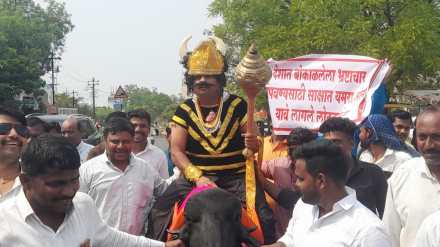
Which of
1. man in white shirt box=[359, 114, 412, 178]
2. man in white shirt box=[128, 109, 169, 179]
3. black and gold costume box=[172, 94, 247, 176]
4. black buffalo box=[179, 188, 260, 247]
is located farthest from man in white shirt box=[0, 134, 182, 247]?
man in white shirt box=[359, 114, 412, 178]

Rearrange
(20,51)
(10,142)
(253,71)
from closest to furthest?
(10,142)
(253,71)
(20,51)

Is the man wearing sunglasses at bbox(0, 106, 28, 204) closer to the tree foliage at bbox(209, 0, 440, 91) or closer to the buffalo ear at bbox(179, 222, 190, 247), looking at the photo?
the buffalo ear at bbox(179, 222, 190, 247)

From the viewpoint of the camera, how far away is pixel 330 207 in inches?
125

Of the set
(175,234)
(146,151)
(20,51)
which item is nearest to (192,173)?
(175,234)

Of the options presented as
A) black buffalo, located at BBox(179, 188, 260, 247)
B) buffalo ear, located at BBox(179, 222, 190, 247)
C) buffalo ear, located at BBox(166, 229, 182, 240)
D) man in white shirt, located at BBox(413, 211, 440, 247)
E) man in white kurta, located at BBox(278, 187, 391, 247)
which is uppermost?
man in white shirt, located at BBox(413, 211, 440, 247)

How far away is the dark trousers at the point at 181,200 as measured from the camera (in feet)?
14.2

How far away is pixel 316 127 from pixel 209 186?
2940 mm

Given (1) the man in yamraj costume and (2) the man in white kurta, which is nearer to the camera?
(2) the man in white kurta

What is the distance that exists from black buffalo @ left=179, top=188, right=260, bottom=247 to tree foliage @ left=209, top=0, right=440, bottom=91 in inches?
577

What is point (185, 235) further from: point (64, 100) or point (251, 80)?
point (64, 100)

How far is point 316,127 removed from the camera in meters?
→ 6.75

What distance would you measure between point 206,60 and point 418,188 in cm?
181

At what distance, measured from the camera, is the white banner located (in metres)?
6.66

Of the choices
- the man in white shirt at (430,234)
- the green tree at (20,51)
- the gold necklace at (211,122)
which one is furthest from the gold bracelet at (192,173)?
the green tree at (20,51)
